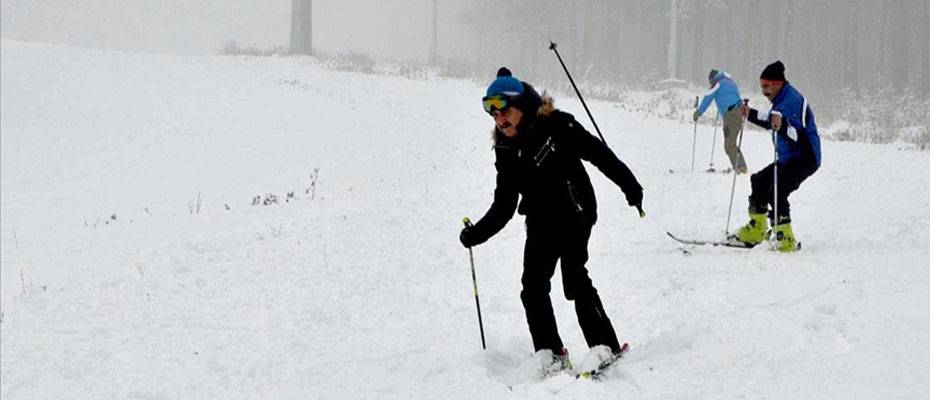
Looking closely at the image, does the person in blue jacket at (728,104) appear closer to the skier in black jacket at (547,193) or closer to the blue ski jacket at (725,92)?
the blue ski jacket at (725,92)

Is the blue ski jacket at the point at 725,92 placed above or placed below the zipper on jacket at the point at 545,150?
above

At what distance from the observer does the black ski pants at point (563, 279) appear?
4719 mm

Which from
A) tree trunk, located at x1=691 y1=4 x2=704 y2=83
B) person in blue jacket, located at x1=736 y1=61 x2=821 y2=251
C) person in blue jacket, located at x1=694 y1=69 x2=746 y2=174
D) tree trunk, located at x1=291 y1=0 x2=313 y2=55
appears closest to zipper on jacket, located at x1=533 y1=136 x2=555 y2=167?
person in blue jacket, located at x1=736 y1=61 x2=821 y2=251

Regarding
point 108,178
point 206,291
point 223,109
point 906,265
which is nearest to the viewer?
point 906,265

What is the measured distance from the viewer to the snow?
16.3ft

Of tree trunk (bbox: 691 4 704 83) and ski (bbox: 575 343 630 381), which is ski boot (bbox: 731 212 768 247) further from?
tree trunk (bbox: 691 4 704 83)

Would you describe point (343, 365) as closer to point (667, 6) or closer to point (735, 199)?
point (735, 199)

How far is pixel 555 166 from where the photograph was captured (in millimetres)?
4598

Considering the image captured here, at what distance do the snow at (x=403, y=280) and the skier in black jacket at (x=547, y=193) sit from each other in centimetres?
47

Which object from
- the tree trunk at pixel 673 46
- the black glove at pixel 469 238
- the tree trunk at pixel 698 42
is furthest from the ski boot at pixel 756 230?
the tree trunk at pixel 698 42

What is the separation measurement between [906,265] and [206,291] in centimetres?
650

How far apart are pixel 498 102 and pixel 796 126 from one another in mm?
4368

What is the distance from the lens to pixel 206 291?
7.50 m

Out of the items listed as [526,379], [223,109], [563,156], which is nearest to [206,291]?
[526,379]
